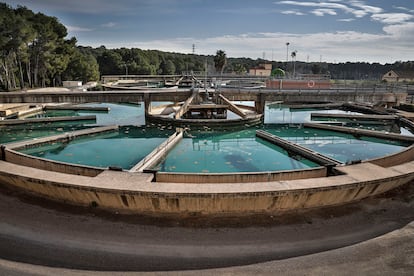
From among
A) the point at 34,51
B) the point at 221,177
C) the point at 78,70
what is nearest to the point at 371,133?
the point at 221,177

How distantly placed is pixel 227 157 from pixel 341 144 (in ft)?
23.3

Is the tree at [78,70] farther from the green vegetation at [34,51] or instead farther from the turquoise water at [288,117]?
the turquoise water at [288,117]

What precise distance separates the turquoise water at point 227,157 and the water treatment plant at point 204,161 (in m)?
0.05

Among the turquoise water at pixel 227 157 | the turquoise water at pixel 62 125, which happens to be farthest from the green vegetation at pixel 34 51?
the turquoise water at pixel 227 157

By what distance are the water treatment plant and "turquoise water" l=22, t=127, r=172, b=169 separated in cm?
6

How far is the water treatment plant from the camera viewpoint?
636cm

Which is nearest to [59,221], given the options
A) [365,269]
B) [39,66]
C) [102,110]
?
[365,269]

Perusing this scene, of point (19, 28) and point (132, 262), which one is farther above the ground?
point (19, 28)

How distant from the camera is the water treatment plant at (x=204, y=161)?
6.36 meters

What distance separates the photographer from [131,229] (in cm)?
593

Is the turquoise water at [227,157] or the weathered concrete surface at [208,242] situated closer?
the weathered concrete surface at [208,242]

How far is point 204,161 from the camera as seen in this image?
42.3ft

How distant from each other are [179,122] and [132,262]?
51.1 feet

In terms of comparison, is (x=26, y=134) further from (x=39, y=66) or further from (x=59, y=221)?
(x=39, y=66)
